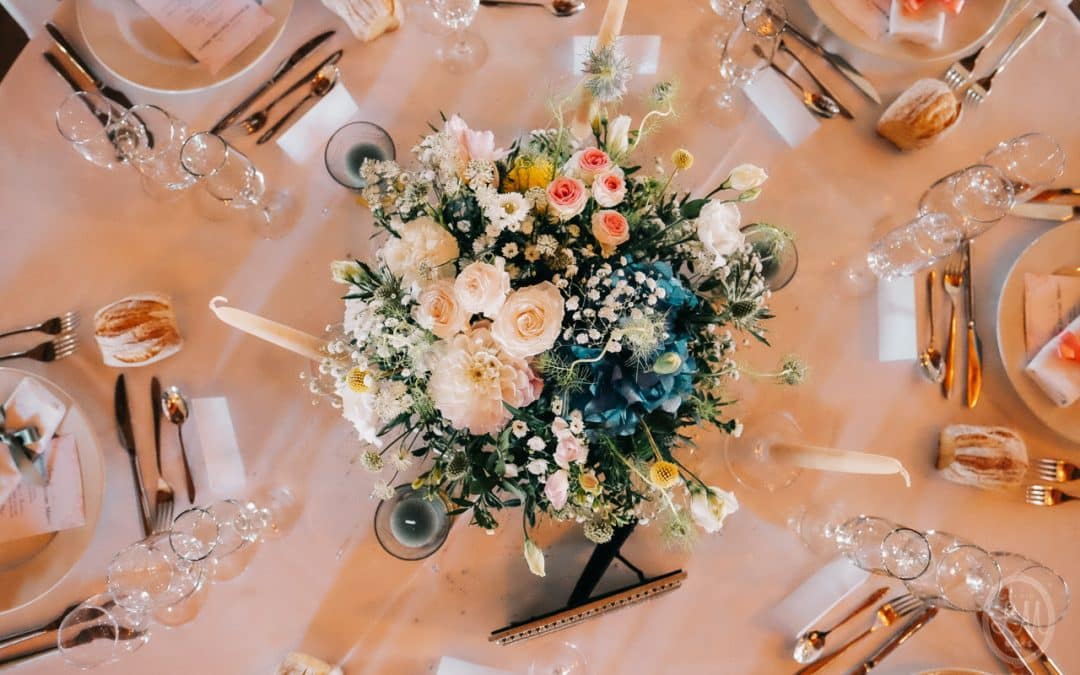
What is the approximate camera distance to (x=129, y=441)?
1.42m

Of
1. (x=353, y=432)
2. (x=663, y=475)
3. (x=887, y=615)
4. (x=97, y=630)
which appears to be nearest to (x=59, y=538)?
(x=97, y=630)

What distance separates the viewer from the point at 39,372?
4.72 feet

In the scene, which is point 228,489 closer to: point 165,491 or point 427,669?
point 165,491

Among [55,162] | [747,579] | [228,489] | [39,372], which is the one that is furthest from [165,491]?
[747,579]

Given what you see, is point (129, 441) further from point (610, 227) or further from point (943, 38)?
point (943, 38)

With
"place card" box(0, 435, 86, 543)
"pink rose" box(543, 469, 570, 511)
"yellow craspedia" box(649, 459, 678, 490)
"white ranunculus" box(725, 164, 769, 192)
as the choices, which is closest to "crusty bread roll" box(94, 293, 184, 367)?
"place card" box(0, 435, 86, 543)

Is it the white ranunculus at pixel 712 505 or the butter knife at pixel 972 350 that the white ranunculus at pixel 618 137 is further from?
the butter knife at pixel 972 350

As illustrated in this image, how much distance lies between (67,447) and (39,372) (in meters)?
0.18

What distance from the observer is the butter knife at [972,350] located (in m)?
1.49

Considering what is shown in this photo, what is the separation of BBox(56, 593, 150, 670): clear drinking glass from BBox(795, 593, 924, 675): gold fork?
1.34 m

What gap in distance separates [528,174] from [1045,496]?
1281 millimetres

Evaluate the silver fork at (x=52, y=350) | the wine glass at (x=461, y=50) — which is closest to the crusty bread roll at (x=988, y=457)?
the wine glass at (x=461, y=50)

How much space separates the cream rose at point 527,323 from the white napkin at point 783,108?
0.93 meters

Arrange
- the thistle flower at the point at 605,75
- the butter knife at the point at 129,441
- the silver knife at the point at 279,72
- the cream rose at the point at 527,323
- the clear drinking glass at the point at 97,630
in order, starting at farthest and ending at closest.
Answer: the silver knife at the point at 279,72
the butter knife at the point at 129,441
the clear drinking glass at the point at 97,630
the thistle flower at the point at 605,75
the cream rose at the point at 527,323
